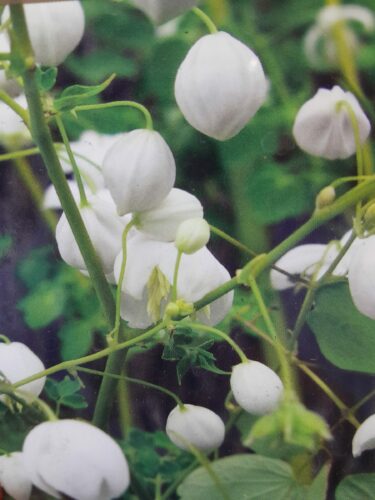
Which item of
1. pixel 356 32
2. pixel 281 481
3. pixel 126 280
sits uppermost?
pixel 356 32

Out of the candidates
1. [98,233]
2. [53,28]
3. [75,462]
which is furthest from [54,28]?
[75,462]

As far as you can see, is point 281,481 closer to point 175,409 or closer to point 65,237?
point 175,409

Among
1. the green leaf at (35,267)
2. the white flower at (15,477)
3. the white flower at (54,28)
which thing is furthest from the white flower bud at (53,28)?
the white flower at (15,477)

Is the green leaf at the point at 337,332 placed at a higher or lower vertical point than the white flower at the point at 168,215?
lower

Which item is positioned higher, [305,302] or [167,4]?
[167,4]

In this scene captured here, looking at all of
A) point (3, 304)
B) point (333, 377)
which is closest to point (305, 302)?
point (333, 377)

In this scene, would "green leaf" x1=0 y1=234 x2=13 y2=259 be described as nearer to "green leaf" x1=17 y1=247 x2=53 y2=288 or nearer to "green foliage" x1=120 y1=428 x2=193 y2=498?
"green leaf" x1=17 y1=247 x2=53 y2=288

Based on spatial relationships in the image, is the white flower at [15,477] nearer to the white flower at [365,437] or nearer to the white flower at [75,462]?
the white flower at [75,462]

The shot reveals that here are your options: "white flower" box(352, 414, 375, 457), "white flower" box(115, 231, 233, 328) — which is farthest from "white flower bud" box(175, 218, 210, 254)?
"white flower" box(352, 414, 375, 457)
